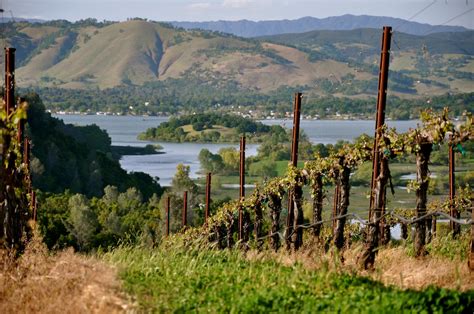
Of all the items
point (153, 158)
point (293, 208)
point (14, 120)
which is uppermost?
point (14, 120)

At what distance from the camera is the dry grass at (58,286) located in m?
8.35

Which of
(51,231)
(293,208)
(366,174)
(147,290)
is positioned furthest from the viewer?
(366,174)

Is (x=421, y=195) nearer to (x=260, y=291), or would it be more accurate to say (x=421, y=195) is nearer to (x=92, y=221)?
(x=260, y=291)

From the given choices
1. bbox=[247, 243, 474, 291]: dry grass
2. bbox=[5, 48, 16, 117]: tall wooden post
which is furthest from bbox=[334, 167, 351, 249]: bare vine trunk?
bbox=[5, 48, 16, 117]: tall wooden post

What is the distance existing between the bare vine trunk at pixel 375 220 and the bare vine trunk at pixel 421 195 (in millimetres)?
622

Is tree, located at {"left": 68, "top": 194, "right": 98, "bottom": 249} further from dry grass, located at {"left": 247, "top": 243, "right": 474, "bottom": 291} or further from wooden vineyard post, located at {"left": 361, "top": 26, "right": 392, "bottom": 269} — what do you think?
dry grass, located at {"left": 247, "top": 243, "right": 474, "bottom": 291}

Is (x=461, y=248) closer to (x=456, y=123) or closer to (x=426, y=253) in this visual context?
(x=426, y=253)

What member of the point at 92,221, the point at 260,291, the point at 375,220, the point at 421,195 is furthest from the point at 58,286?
the point at 92,221

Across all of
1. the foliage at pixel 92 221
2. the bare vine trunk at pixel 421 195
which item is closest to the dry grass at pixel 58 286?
the bare vine trunk at pixel 421 195

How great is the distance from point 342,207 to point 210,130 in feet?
416


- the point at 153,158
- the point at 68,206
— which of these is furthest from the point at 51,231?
the point at 153,158

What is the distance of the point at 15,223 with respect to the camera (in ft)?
38.7

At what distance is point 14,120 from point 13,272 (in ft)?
6.02

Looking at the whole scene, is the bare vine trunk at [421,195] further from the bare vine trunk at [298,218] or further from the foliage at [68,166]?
the foliage at [68,166]
